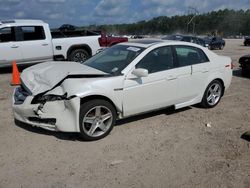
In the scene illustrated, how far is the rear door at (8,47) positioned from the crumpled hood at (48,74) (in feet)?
18.2

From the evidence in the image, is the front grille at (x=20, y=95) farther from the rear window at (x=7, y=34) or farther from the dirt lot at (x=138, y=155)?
the rear window at (x=7, y=34)

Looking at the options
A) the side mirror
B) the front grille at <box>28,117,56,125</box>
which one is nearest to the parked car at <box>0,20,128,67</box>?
the side mirror

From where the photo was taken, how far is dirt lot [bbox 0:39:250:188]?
12.5 feet

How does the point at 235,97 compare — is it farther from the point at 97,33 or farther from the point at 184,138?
the point at 97,33

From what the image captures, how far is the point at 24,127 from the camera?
539 centimetres

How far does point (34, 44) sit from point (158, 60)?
22.4 feet

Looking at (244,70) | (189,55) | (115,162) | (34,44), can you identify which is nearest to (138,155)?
(115,162)

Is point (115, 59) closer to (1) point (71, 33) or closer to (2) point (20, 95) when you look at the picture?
(2) point (20, 95)

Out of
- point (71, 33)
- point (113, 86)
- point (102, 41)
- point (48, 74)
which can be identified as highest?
point (71, 33)

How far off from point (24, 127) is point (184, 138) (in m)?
2.86

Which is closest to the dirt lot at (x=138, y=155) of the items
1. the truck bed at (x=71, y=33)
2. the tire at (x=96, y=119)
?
the tire at (x=96, y=119)

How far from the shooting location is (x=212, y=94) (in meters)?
6.63

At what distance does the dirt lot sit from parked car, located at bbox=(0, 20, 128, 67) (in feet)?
17.2

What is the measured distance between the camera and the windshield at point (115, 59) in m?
5.25
